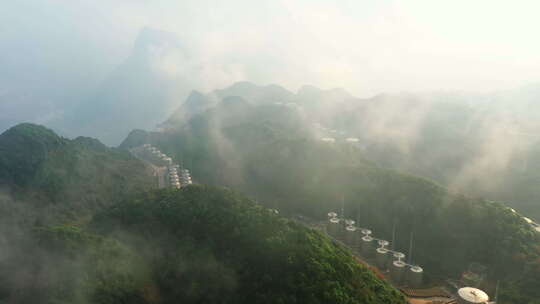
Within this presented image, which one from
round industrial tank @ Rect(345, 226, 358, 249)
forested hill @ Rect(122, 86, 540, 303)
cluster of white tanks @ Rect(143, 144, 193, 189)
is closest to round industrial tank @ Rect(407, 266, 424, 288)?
forested hill @ Rect(122, 86, 540, 303)

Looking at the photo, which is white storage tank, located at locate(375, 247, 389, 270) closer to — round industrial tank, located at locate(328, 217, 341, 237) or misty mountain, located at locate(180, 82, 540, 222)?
round industrial tank, located at locate(328, 217, 341, 237)

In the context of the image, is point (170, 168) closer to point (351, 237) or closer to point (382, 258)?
point (351, 237)

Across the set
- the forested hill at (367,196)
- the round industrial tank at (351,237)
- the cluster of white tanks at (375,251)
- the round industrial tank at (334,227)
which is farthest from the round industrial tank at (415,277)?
the round industrial tank at (334,227)

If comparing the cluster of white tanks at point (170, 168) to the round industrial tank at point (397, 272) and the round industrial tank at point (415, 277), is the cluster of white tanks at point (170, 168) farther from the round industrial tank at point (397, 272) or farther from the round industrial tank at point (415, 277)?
the round industrial tank at point (415, 277)

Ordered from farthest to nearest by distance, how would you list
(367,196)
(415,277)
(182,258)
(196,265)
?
(367,196)
(415,277)
(182,258)
(196,265)

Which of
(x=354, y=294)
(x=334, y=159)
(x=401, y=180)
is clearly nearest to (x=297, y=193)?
(x=334, y=159)

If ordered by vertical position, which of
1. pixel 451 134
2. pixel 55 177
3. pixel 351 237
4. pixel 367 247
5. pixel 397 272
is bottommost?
pixel 55 177

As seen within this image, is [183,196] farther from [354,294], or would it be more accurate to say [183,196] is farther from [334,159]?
[334,159]

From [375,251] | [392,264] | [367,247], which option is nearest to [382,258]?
[375,251]
